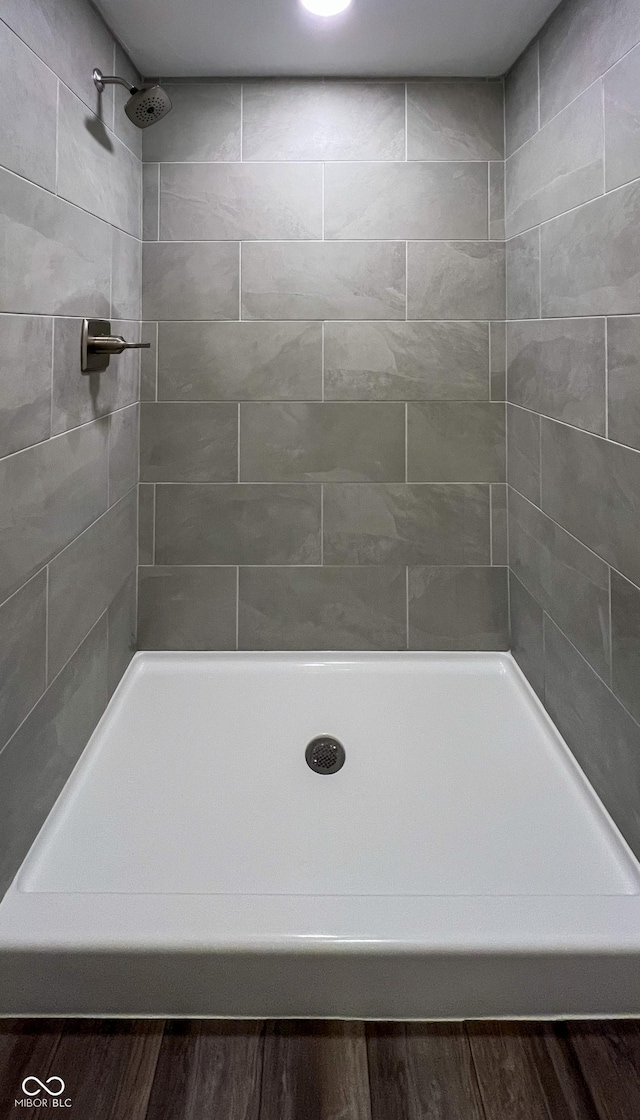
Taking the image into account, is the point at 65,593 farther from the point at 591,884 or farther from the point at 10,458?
the point at 591,884

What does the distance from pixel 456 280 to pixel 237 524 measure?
1107 millimetres

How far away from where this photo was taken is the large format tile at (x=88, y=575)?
1.66 m

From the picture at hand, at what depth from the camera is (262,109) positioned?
2.38 metres

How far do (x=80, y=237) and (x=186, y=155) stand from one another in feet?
2.74

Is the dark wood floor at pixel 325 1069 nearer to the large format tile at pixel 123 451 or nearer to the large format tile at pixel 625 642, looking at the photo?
the large format tile at pixel 625 642

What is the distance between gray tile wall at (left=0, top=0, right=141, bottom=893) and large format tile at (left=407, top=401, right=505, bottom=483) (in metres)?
0.98

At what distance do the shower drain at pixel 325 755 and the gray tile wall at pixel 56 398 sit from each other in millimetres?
614

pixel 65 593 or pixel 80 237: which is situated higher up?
pixel 80 237

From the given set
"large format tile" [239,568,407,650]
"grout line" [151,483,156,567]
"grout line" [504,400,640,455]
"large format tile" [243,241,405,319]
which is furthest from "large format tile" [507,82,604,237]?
"grout line" [151,483,156,567]

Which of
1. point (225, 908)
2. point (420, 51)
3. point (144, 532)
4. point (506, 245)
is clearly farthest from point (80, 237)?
point (225, 908)

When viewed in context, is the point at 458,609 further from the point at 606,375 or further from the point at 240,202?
the point at 240,202

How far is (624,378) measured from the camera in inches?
60.5

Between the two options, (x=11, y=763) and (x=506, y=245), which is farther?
(x=506, y=245)

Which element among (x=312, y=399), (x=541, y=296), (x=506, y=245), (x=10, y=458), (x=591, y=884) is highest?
(x=506, y=245)
